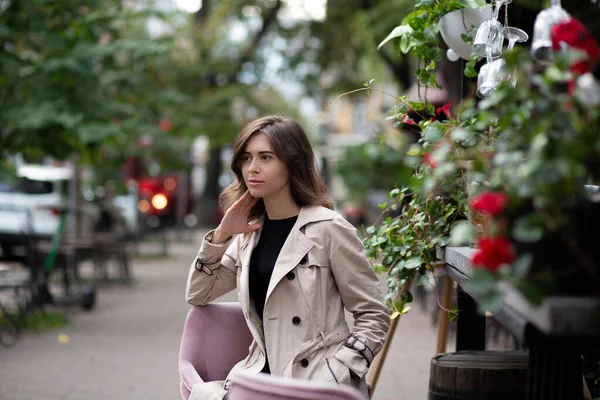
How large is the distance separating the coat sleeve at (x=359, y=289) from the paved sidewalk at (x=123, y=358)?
A: 3390mm

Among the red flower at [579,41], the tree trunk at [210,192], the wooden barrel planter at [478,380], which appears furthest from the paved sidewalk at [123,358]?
the tree trunk at [210,192]

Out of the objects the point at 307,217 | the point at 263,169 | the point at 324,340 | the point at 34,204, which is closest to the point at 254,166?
the point at 263,169

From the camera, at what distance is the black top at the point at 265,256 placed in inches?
141

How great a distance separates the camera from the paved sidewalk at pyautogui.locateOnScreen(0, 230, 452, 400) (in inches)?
270

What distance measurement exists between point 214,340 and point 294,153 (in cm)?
86

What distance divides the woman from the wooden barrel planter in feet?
2.11

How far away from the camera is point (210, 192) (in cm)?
3312

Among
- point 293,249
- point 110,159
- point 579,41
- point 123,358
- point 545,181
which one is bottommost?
point 123,358

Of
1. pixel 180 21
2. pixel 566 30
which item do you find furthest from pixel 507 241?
pixel 180 21

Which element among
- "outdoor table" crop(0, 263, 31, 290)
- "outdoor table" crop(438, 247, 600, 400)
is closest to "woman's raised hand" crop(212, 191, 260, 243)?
"outdoor table" crop(438, 247, 600, 400)

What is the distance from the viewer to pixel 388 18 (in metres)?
17.5

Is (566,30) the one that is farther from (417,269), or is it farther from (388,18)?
(388,18)

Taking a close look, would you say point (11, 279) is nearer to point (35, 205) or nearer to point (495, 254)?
point (495, 254)

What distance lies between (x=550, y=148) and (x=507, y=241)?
216 mm
